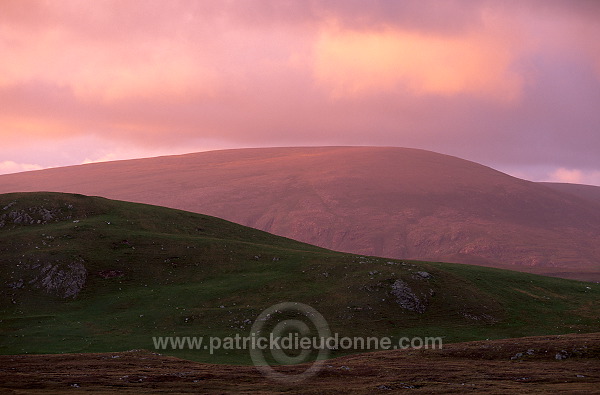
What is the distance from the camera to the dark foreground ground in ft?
122

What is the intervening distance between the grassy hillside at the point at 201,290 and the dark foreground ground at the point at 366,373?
918 centimetres

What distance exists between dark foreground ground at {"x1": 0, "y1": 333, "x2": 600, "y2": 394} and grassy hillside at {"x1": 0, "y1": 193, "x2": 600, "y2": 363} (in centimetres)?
918

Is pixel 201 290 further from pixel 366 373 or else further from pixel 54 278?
pixel 366 373

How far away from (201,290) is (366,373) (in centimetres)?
3263

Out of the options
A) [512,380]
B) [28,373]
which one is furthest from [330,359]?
[28,373]

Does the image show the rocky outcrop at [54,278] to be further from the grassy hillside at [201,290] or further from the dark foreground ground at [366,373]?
the dark foreground ground at [366,373]

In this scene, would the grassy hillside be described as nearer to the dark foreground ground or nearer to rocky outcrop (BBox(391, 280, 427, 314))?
rocky outcrop (BBox(391, 280, 427, 314))

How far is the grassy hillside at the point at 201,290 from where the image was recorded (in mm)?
62000

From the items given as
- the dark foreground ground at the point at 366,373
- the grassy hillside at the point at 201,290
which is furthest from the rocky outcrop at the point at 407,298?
the dark foreground ground at the point at 366,373

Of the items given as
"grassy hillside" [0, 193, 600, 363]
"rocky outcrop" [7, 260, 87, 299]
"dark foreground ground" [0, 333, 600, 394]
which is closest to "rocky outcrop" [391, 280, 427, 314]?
"grassy hillside" [0, 193, 600, 363]

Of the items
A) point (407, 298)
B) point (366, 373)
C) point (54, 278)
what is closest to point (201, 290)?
point (54, 278)

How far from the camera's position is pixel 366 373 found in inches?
1731

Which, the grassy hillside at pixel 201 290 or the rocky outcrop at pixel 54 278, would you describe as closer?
the grassy hillside at pixel 201 290

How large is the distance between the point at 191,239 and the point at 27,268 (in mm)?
22855
